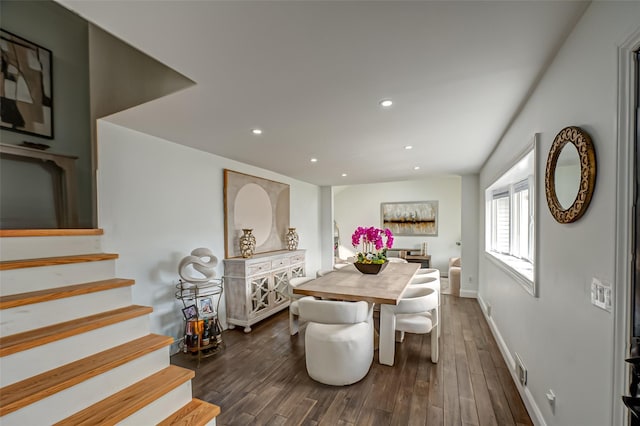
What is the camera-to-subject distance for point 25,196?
7.30 feet

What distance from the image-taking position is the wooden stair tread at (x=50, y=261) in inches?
52.8

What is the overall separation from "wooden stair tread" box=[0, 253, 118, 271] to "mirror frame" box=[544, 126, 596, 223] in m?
2.64

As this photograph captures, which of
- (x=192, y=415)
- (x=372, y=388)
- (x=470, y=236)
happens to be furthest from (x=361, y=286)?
(x=470, y=236)

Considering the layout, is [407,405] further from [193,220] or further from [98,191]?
[98,191]

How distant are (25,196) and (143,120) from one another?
1158 mm

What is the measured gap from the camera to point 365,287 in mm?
2701

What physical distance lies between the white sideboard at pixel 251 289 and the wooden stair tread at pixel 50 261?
5.97 ft

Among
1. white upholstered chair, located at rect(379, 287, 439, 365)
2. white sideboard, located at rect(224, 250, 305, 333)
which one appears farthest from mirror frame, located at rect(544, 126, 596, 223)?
white sideboard, located at rect(224, 250, 305, 333)

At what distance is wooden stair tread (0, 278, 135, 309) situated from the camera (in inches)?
49.0

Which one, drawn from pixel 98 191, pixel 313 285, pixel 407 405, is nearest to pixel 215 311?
pixel 313 285

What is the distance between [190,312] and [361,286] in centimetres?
190

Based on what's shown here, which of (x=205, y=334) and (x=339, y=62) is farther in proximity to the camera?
(x=205, y=334)

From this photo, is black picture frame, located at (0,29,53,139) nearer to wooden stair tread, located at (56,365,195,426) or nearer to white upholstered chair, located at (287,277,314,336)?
wooden stair tread, located at (56,365,195,426)

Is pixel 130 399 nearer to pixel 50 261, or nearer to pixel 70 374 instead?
pixel 70 374
